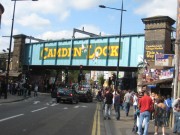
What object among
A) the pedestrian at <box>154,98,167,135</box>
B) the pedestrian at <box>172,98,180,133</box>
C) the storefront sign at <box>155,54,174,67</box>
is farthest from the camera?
the storefront sign at <box>155,54,174,67</box>

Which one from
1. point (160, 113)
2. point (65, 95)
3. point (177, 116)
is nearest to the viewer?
point (160, 113)

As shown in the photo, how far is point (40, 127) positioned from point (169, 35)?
2567 centimetres

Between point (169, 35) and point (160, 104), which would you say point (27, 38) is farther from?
point (160, 104)

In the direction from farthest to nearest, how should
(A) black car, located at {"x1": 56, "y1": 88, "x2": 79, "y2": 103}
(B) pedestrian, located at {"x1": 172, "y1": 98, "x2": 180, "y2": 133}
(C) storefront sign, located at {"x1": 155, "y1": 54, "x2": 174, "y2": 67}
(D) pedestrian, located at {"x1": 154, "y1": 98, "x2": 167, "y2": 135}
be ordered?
(A) black car, located at {"x1": 56, "y1": 88, "x2": 79, "y2": 103}, (C) storefront sign, located at {"x1": 155, "y1": 54, "x2": 174, "y2": 67}, (B) pedestrian, located at {"x1": 172, "y1": 98, "x2": 180, "y2": 133}, (D) pedestrian, located at {"x1": 154, "y1": 98, "x2": 167, "y2": 135}

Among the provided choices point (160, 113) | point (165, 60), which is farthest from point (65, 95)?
point (160, 113)

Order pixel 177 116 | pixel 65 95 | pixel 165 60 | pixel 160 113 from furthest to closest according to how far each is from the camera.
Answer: pixel 65 95
pixel 165 60
pixel 177 116
pixel 160 113

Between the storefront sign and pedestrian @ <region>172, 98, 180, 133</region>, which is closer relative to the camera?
pedestrian @ <region>172, 98, 180, 133</region>

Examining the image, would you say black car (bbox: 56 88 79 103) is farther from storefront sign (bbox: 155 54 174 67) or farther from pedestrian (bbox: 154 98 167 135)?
pedestrian (bbox: 154 98 167 135)

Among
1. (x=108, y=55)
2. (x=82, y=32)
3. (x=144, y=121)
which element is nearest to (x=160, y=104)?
(x=144, y=121)

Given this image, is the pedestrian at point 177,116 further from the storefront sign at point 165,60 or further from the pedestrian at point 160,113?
the storefront sign at point 165,60

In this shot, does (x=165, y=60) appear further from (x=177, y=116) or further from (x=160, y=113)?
(x=160, y=113)

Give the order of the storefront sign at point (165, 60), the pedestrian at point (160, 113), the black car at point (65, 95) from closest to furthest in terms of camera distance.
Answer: the pedestrian at point (160, 113)
the storefront sign at point (165, 60)
the black car at point (65, 95)

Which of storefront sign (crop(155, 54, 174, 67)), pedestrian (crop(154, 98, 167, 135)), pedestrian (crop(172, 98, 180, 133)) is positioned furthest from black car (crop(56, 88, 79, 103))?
pedestrian (crop(154, 98, 167, 135))

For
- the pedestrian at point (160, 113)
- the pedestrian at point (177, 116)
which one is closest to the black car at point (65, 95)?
the pedestrian at point (177, 116)
